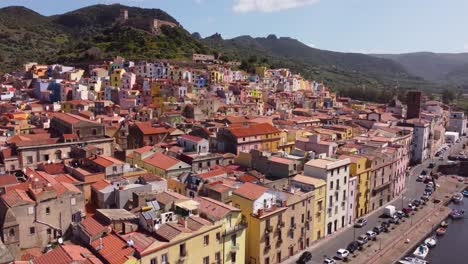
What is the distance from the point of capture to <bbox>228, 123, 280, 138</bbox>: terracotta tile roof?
53.3 meters

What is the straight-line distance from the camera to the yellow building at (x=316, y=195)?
38.8 meters

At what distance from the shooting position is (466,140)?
103188 mm

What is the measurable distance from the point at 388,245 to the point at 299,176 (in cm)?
1192

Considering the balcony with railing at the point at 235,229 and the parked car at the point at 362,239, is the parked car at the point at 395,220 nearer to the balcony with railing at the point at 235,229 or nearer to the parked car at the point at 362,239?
the parked car at the point at 362,239

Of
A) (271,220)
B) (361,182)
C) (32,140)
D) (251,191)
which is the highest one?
(32,140)

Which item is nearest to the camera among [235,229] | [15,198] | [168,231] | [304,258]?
[168,231]

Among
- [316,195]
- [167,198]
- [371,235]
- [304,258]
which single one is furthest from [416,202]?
[167,198]

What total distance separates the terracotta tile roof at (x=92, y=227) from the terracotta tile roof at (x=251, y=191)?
452 inches

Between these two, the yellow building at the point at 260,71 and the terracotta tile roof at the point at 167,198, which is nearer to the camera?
the terracotta tile roof at the point at 167,198

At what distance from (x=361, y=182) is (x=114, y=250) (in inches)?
1237

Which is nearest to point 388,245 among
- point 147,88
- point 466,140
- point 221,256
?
point 221,256

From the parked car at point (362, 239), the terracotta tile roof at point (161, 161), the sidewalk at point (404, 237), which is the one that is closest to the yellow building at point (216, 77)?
the terracotta tile roof at point (161, 161)

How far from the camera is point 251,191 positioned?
33.8 metres

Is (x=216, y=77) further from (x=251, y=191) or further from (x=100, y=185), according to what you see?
(x=251, y=191)
